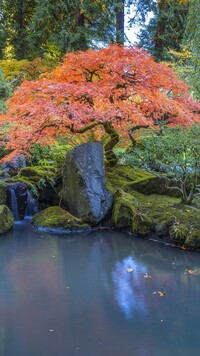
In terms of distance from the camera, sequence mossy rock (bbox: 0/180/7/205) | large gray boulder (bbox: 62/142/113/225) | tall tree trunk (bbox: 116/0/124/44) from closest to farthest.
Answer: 1. large gray boulder (bbox: 62/142/113/225)
2. mossy rock (bbox: 0/180/7/205)
3. tall tree trunk (bbox: 116/0/124/44)

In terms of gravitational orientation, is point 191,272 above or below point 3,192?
below

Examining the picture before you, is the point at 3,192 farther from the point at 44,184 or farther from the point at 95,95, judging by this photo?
the point at 95,95

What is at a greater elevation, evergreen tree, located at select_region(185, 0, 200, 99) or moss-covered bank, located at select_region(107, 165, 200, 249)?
evergreen tree, located at select_region(185, 0, 200, 99)

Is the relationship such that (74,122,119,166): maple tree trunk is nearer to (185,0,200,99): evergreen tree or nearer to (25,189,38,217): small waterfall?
(25,189,38,217): small waterfall

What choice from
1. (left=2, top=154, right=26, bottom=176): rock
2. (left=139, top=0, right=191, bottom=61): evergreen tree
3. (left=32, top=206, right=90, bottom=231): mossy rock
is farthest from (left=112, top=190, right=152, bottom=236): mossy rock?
(left=139, top=0, right=191, bottom=61): evergreen tree

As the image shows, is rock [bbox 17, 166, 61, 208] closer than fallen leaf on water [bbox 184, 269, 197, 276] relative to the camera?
No

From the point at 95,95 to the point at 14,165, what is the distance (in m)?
3.08

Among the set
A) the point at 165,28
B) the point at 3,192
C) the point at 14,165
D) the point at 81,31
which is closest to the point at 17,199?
the point at 3,192

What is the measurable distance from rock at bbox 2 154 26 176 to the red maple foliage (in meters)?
1.50

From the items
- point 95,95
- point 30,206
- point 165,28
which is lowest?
point 30,206

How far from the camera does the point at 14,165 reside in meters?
7.51

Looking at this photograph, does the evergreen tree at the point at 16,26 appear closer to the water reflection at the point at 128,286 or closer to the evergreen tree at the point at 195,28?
the evergreen tree at the point at 195,28

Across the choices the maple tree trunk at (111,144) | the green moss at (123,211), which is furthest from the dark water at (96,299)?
the maple tree trunk at (111,144)

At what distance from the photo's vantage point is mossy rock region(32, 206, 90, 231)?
17.9ft
